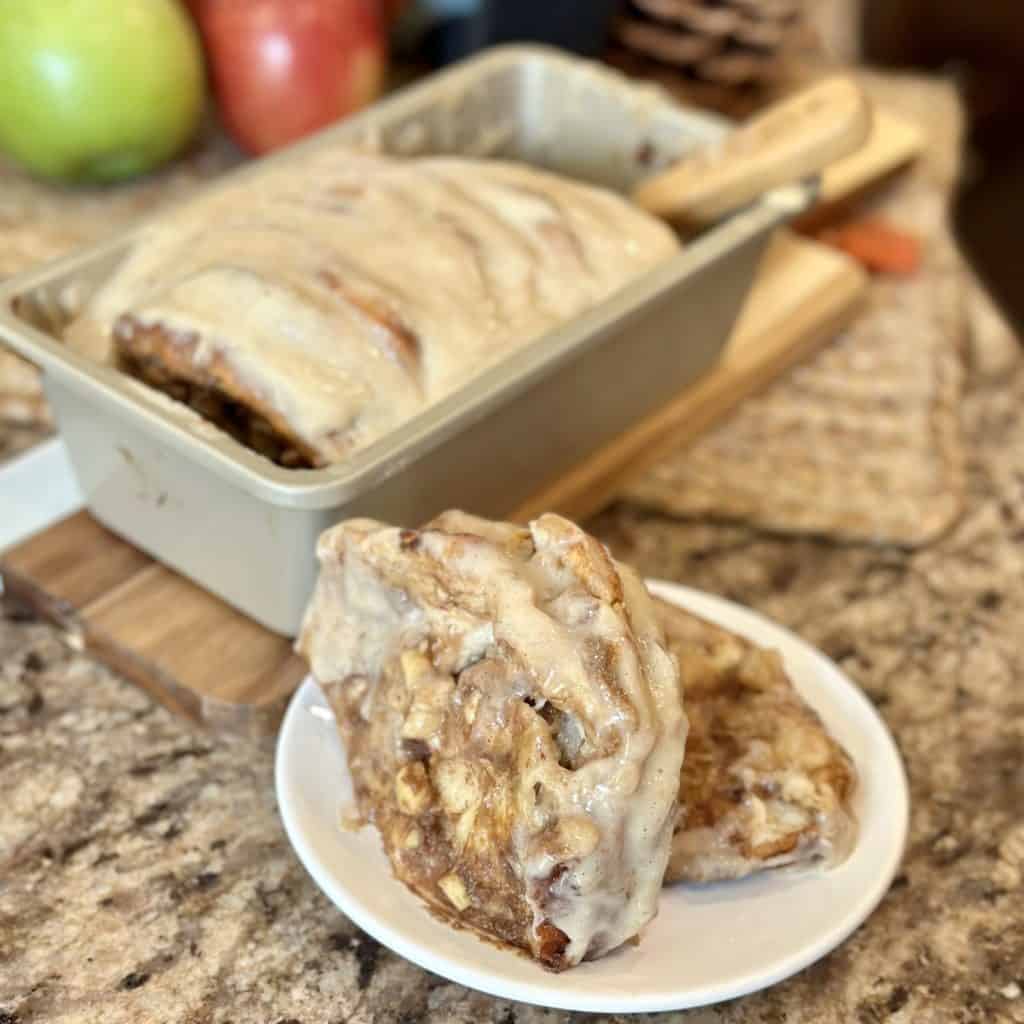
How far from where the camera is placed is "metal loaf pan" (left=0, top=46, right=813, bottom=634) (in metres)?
0.65

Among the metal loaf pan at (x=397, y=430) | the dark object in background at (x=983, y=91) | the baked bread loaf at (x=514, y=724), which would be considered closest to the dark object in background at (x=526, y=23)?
the metal loaf pan at (x=397, y=430)

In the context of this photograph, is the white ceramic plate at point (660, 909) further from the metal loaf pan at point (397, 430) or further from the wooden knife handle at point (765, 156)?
the wooden knife handle at point (765, 156)

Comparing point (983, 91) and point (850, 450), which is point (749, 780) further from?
point (983, 91)

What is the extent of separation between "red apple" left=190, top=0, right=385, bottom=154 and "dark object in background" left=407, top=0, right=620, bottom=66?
90 mm

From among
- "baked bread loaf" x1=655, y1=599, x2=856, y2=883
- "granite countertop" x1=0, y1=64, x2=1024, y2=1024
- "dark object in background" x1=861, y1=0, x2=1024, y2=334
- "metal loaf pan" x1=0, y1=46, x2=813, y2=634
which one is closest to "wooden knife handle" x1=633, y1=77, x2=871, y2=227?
"metal loaf pan" x1=0, y1=46, x2=813, y2=634

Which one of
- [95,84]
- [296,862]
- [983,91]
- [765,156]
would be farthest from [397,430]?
[983,91]

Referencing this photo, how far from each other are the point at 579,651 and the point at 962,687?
14.0 inches

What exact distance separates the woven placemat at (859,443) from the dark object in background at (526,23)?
0.36 metres

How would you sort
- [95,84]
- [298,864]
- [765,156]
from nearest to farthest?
[298,864] < [765,156] < [95,84]

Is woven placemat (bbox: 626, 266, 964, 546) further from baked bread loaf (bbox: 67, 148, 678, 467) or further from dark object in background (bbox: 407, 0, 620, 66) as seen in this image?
dark object in background (bbox: 407, 0, 620, 66)

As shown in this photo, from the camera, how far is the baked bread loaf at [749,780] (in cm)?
57

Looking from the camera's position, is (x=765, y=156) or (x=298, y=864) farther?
(x=765, y=156)

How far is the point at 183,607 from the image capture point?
74 centimetres

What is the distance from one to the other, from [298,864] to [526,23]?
2.72 ft
